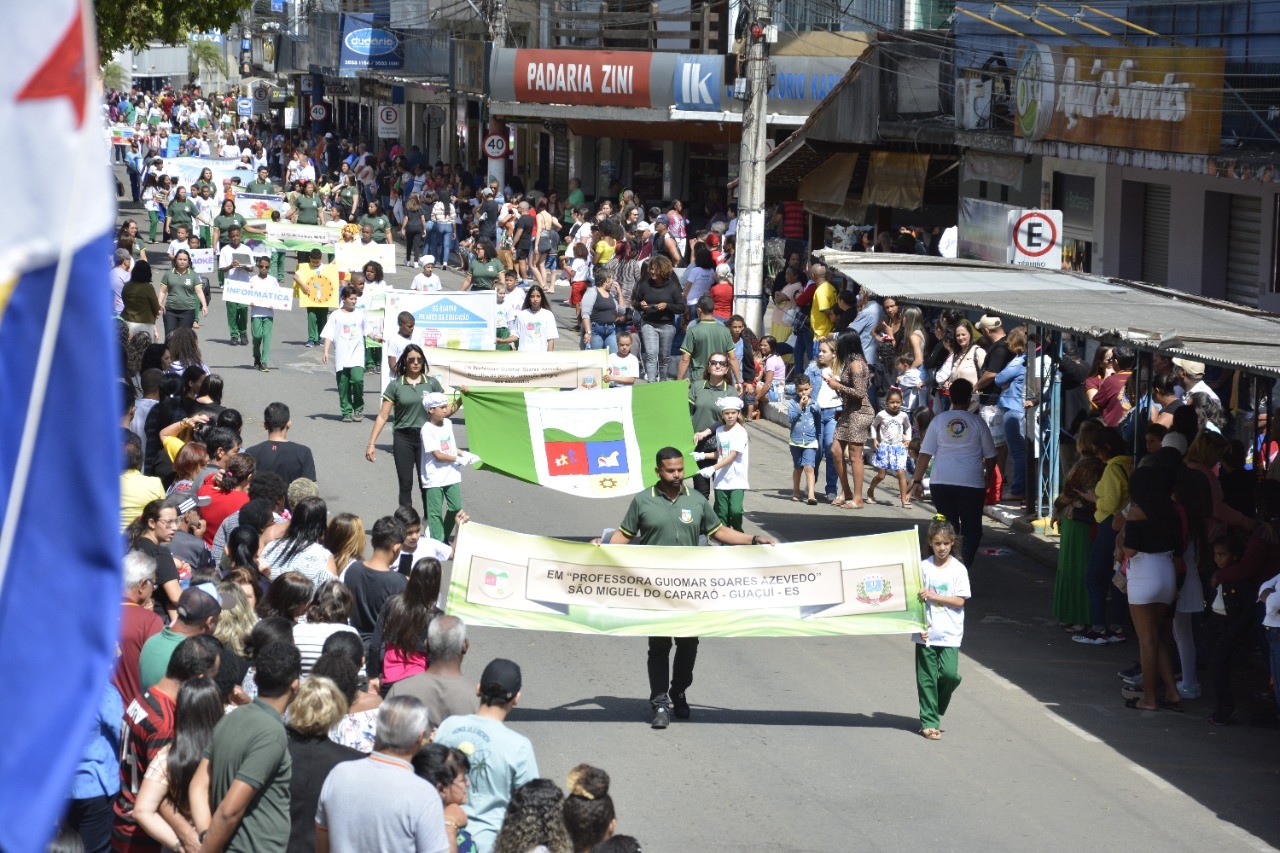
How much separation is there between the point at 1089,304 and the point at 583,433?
4387 millimetres

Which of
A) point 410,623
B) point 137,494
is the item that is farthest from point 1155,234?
point 410,623

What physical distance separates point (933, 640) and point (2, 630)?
8.34m

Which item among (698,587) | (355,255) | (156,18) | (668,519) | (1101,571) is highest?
(156,18)

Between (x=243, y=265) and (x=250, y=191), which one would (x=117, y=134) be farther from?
(x=243, y=265)

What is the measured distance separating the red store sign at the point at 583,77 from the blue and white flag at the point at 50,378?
33031 mm

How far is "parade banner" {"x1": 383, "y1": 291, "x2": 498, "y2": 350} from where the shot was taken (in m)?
20.3

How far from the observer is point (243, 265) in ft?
76.2

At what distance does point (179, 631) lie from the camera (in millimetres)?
7539

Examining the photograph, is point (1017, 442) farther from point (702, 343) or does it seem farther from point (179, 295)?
point (179, 295)

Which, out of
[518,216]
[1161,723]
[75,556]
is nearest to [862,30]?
[518,216]

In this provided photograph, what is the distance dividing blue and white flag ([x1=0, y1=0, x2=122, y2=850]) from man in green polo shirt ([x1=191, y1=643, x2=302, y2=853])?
4014mm

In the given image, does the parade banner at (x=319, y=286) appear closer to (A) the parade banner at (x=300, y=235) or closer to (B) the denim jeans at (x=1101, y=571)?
(A) the parade banner at (x=300, y=235)

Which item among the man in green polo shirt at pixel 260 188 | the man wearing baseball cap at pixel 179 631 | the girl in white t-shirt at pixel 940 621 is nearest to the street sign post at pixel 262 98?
the man in green polo shirt at pixel 260 188

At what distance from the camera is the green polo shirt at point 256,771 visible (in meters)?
6.39
